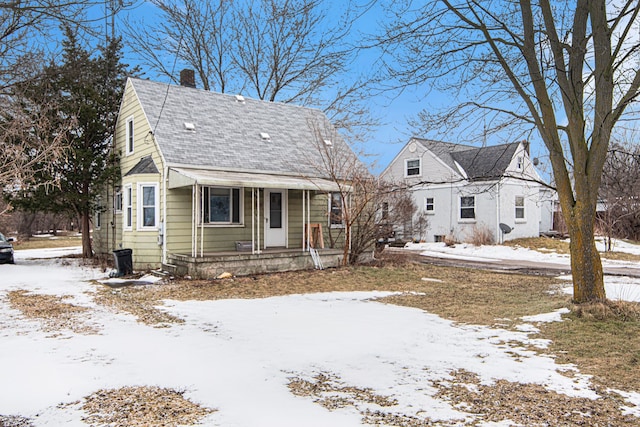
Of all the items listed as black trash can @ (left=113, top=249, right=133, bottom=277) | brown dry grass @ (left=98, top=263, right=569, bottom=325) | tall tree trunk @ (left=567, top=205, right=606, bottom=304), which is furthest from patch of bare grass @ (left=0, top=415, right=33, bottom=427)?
black trash can @ (left=113, top=249, right=133, bottom=277)

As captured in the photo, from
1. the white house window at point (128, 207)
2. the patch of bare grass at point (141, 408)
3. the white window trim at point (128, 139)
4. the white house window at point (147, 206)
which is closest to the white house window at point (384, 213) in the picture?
the white house window at point (147, 206)

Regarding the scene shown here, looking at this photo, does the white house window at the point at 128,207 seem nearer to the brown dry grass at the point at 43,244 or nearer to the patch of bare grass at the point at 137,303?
the patch of bare grass at the point at 137,303

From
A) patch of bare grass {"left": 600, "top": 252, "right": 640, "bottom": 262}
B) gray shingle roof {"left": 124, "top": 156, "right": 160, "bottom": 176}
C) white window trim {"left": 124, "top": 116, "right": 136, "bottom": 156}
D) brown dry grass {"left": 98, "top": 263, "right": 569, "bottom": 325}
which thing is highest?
white window trim {"left": 124, "top": 116, "right": 136, "bottom": 156}

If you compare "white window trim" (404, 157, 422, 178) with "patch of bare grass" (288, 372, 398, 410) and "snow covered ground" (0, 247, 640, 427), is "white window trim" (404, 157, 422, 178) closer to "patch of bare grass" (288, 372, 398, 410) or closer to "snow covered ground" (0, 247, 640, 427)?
"snow covered ground" (0, 247, 640, 427)

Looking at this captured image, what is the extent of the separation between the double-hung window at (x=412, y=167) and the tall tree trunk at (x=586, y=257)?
19252mm

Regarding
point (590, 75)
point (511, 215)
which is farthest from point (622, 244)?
point (590, 75)

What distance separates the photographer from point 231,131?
1590cm

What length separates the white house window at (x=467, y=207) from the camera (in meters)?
24.5

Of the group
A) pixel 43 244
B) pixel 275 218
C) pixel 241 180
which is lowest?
pixel 43 244

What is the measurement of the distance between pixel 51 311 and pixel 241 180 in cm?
603

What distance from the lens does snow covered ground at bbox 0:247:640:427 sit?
3.96 m

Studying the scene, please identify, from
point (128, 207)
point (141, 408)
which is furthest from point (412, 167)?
point (141, 408)

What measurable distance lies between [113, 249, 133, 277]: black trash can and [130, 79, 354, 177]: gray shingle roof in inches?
117

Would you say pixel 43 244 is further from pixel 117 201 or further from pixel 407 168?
pixel 407 168
